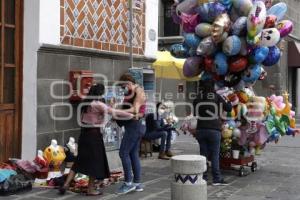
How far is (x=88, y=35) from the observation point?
30.3ft

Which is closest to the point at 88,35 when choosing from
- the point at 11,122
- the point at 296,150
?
the point at 11,122

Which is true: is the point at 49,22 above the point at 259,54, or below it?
above

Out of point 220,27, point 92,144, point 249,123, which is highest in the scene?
point 220,27

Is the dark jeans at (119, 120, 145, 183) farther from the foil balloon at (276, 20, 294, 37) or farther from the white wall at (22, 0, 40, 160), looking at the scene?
the foil balloon at (276, 20, 294, 37)

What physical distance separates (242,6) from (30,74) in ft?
11.5

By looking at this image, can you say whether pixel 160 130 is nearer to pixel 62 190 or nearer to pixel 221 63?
pixel 221 63

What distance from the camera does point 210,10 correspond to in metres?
8.18

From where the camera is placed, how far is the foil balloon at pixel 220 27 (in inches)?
313

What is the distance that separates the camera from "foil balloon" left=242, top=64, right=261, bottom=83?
27.5 ft


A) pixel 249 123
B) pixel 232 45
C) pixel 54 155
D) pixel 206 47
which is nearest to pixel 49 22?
pixel 54 155

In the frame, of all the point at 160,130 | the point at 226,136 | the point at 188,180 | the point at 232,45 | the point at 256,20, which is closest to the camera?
the point at 188,180

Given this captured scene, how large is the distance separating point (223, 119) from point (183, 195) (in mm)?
3460

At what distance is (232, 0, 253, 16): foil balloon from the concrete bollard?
3432 millimetres

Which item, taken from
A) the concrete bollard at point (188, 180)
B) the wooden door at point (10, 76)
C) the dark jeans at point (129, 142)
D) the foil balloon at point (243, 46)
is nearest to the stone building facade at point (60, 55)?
the wooden door at point (10, 76)
